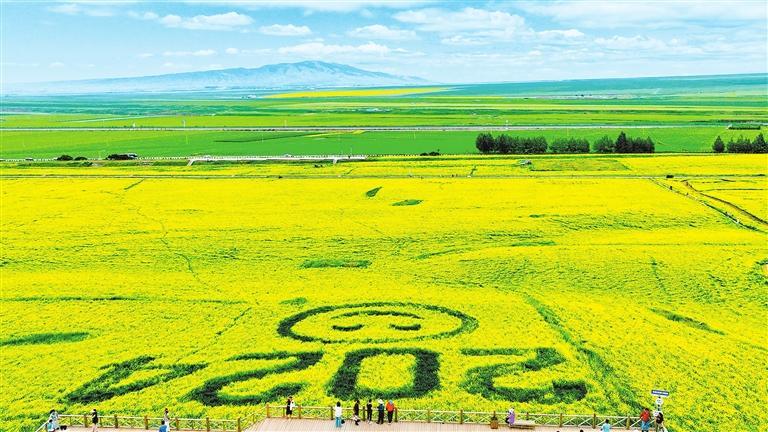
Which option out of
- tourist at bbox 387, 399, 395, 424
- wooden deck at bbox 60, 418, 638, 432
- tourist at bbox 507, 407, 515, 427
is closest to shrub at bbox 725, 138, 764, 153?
wooden deck at bbox 60, 418, 638, 432

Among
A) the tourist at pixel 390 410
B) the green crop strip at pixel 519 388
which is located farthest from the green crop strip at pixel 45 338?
the green crop strip at pixel 519 388

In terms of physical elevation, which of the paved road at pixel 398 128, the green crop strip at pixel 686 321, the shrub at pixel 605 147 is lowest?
the green crop strip at pixel 686 321

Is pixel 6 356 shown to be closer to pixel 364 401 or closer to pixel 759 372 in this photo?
pixel 364 401

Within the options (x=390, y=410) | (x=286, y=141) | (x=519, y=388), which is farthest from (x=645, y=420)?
(x=286, y=141)

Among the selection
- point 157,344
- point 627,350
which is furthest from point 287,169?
point 627,350

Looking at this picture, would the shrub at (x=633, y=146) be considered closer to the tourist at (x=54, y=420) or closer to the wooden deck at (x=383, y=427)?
the wooden deck at (x=383, y=427)

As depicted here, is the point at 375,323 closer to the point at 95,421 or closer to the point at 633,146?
the point at 95,421

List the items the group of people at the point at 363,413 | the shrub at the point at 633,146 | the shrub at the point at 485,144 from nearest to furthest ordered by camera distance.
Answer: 1. the group of people at the point at 363,413
2. the shrub at the point at 633,146
3. the shrub at the point at 485,144
